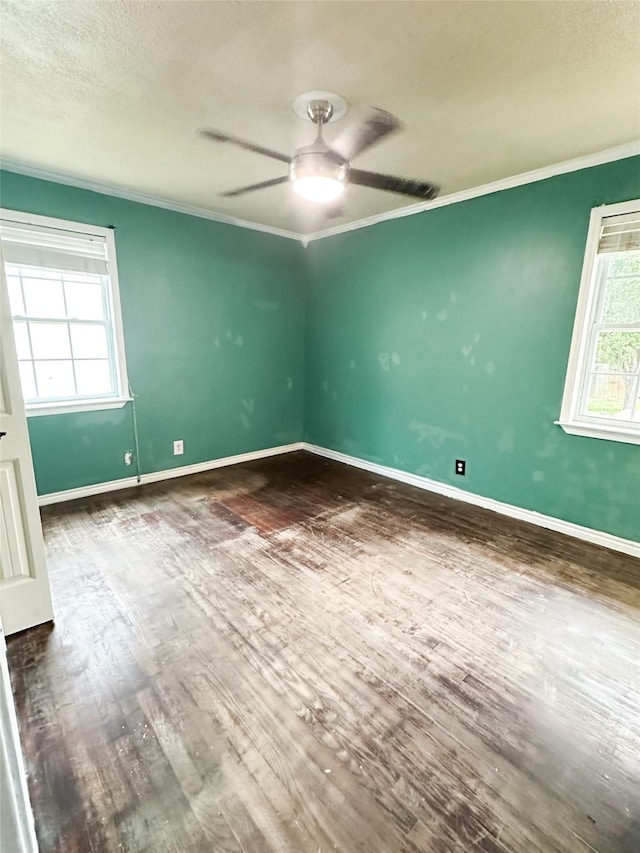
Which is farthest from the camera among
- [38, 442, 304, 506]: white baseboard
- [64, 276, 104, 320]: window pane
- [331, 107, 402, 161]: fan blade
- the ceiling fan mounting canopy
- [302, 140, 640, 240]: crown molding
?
[38, 442, 304, 506]: white baseboard

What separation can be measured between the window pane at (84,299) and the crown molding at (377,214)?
0.70 m

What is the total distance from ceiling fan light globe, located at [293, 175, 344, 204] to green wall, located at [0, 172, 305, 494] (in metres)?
1.98

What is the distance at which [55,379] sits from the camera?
3.16 meters

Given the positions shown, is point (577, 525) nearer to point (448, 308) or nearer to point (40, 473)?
point (448, 308)

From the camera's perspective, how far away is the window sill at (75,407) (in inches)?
119

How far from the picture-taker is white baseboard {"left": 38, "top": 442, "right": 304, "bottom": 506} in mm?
3266

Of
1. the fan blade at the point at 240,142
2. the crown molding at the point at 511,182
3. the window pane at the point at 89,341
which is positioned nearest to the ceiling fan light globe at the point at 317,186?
the fan blade at the point at 240,142

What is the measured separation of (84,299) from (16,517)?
6.76 feet

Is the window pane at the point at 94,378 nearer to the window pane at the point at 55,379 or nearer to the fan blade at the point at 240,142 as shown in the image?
the window pane at the point at 55,379

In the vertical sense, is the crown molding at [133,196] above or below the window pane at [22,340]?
above

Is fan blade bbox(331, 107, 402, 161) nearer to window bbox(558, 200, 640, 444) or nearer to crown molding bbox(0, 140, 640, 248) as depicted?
crown molding bbox(0, 140, 640, 248)

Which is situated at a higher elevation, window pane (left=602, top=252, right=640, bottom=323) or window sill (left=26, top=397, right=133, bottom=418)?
window pane (left=602, top=252, right=640, bottom=323)

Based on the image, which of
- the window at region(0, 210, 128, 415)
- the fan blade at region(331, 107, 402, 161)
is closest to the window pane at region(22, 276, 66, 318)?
the window at region(0, 210, 128, 415)

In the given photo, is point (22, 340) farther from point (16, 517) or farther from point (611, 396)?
point (611, 396)
